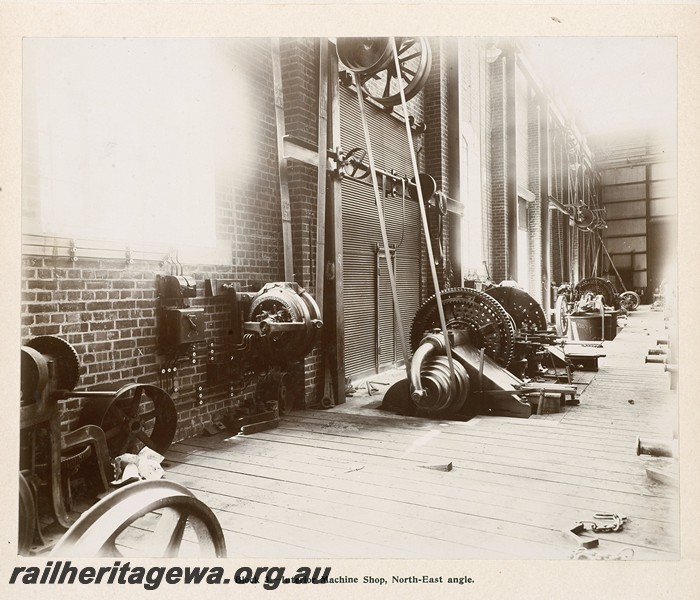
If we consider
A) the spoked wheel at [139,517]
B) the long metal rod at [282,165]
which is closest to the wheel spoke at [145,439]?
the spoked wheel at [139,517]

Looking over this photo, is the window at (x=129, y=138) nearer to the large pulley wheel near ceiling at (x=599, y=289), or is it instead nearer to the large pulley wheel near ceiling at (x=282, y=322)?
the large pulley wheel near ceiling at (x=282, y=322)

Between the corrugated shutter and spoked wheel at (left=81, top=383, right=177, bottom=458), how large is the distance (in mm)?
3307

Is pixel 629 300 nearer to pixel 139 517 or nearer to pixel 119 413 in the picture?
pixel 119 413

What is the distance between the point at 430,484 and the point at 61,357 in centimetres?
228

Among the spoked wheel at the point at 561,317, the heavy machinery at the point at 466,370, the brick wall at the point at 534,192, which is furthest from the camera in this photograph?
the brick wall at the point at 534,192

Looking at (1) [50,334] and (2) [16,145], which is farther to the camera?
(1) [50,334]

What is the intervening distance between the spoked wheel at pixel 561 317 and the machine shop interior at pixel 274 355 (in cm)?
365

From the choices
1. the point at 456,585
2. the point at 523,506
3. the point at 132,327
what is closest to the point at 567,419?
the point at 523,506

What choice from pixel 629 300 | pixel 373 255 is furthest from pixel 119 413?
pixel 629 300

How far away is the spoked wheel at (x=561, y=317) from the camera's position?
11.7 m

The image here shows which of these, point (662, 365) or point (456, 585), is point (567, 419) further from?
point (662, 365)

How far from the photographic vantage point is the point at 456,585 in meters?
2.33

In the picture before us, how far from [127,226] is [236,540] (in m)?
2.31

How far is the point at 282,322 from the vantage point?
4.66 meters
